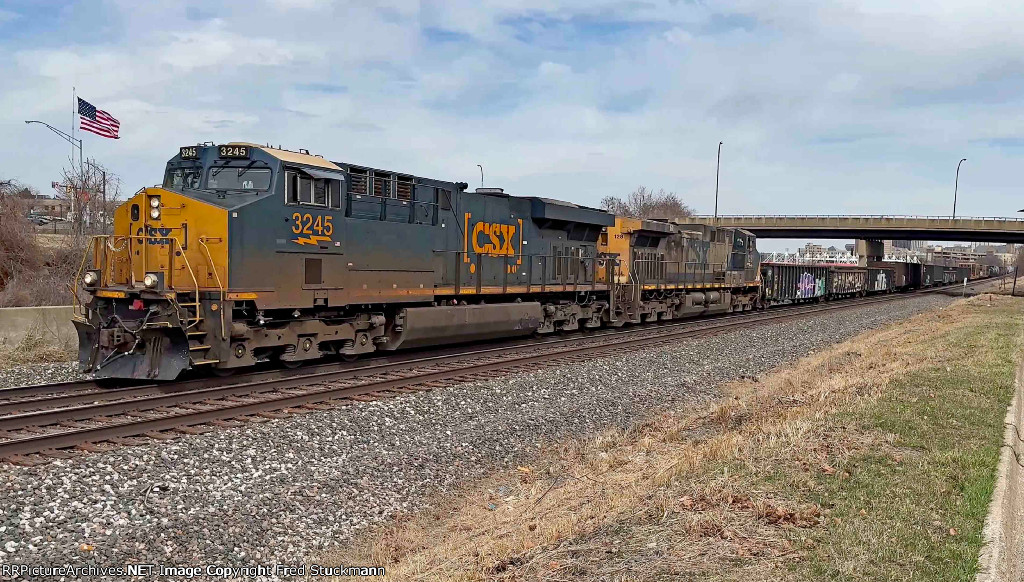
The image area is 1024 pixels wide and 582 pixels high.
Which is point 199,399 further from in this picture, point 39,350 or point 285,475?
point 39,350

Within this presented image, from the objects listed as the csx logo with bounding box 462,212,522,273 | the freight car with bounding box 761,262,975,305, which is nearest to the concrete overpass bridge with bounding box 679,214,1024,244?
the freight car with bounding box 761,262,975,305

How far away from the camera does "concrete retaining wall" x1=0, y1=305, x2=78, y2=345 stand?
13.5 metres

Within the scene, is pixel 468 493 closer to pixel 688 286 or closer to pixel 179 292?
pixel 179 292

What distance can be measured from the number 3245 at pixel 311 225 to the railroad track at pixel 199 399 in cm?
230

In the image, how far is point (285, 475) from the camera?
732cm

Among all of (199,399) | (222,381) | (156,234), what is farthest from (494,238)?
(199,399)

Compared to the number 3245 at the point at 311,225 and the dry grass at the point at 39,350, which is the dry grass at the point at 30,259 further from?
the number 3245 at the point at 311,225

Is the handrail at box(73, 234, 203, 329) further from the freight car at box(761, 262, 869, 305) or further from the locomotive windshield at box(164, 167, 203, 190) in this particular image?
the freight car at box(761, 262, 869, 305)

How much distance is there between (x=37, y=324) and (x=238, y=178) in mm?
5811

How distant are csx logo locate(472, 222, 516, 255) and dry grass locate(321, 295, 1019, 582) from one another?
22.4 feet

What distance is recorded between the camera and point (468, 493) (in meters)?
7.70

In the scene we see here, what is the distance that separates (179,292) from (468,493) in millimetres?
5470

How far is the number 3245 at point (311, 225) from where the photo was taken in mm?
11664

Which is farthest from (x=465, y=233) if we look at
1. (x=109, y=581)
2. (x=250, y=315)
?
(x=109, y=581)
